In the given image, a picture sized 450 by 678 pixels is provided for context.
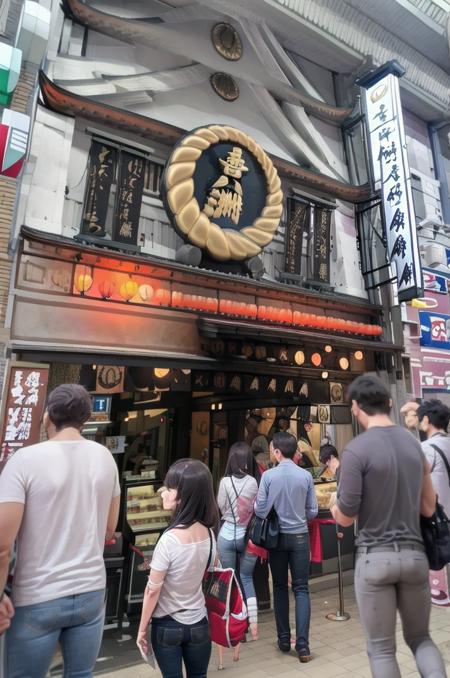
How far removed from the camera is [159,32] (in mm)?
7840

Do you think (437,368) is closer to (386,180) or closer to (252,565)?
(386,180)

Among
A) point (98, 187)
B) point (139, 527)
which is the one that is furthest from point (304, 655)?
point (98, 187)

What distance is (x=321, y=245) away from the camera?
A: 377 inches

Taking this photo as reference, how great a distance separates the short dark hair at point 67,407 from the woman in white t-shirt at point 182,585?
0.76m

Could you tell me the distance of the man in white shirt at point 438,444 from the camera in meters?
4.34

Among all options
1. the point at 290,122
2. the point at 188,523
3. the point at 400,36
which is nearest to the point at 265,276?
the point at 290,122

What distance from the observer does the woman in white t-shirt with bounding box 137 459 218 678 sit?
2.66m

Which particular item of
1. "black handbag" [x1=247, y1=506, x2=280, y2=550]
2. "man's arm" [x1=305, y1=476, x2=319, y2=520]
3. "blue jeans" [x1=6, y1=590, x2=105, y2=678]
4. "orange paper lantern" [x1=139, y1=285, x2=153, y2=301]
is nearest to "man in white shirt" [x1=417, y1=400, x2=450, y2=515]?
"man's arm" [x1=305, y1=476, x2=319, y2=520]

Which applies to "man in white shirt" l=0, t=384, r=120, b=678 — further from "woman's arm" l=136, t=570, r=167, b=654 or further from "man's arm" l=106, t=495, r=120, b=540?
"woman's arm" l=136, t=570, r=167, b=654

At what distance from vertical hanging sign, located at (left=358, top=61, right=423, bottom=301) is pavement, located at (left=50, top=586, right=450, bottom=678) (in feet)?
19.6

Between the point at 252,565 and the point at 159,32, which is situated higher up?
the point at 159,32

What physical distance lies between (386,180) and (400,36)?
5395mm

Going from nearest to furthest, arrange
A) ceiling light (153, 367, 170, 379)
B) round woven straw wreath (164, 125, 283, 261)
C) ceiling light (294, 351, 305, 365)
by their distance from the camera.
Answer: ceiling light (153, 367, 170, 379), round woven straw wreath (164, 125, 283, 261), ceiling light (294, 351, 305, 365)

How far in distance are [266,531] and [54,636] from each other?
2.83m
